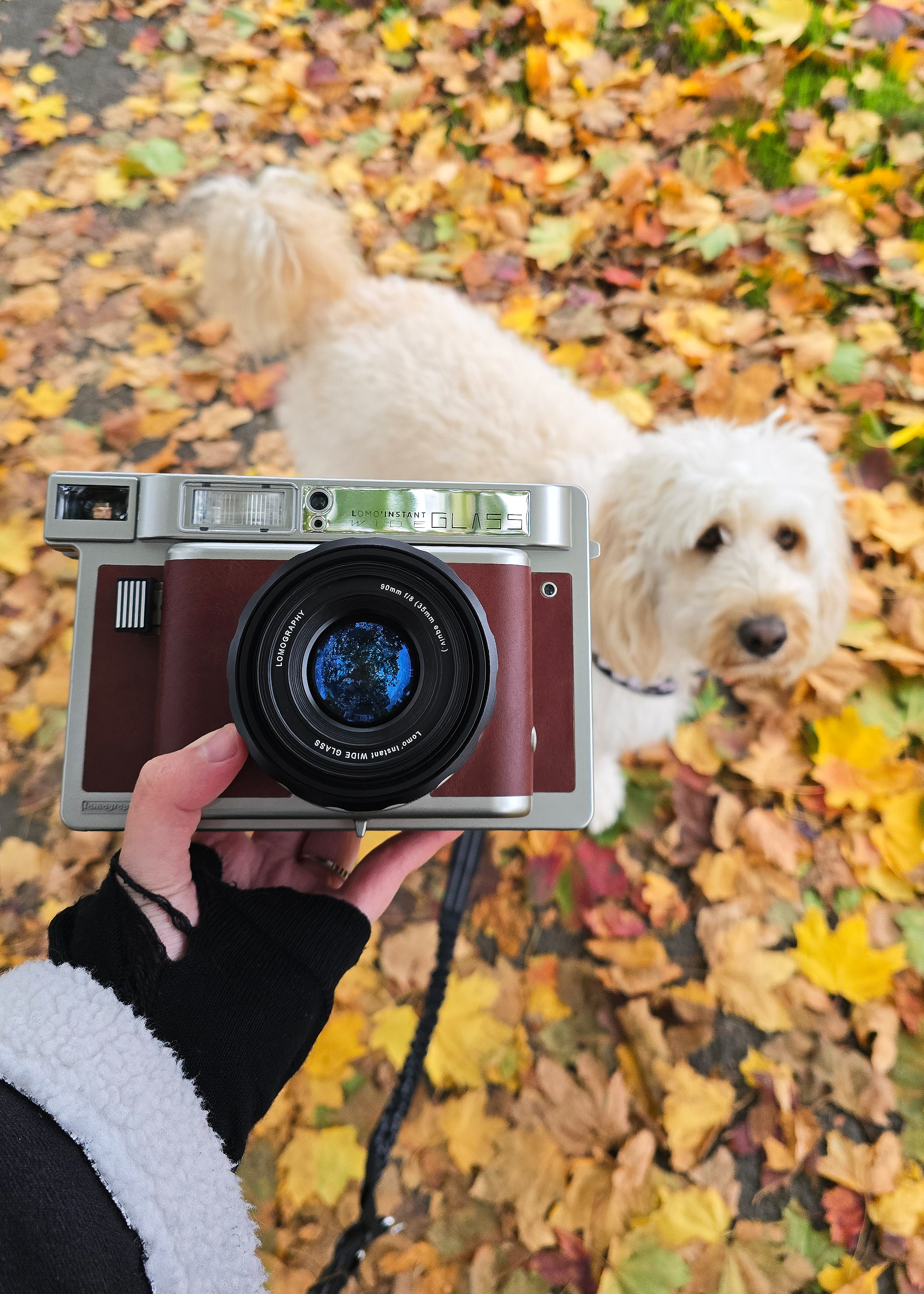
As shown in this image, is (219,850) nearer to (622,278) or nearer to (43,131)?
(622,278)

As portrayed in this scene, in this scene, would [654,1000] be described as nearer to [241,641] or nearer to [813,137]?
[241,641]

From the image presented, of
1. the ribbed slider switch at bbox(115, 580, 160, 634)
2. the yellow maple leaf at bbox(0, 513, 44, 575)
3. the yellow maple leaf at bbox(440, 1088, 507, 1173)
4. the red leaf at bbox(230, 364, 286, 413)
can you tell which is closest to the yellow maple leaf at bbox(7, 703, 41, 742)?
the yellow maple leaf at bbox(0, 513, 44, 575)

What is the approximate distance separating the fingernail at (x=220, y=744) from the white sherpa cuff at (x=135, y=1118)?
0.27m

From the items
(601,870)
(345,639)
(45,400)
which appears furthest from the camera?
(45,400)

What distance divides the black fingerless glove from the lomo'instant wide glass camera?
4.9 inches

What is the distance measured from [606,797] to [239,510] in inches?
46.1

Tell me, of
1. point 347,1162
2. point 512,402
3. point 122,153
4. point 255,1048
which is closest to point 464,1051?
point 347,1162

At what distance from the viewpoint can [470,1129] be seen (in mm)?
1458

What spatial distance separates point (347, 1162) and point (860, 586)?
1692mm

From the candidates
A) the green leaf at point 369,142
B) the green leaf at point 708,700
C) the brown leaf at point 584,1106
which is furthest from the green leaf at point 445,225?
the brown leaf at point 584,1106

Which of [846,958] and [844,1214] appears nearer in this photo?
[844,1214]

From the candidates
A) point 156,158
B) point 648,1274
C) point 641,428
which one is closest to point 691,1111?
point 648,1274

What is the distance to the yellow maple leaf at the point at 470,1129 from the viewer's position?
4.70 feet

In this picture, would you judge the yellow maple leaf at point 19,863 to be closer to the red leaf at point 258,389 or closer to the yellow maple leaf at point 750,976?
the red leaf at point 258,389
